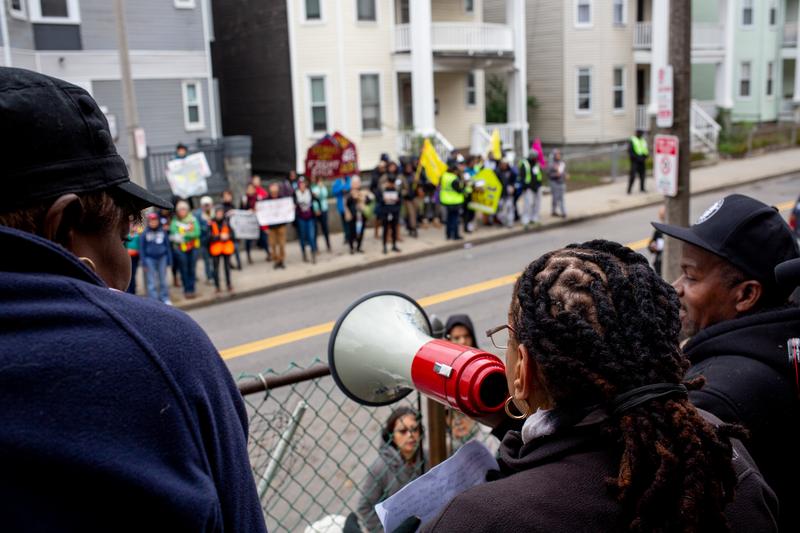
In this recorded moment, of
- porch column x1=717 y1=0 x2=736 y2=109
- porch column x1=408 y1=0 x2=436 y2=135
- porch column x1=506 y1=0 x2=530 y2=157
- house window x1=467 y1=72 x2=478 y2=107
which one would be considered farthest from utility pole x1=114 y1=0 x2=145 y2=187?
porch column x1=717 y1=0 x2=736 y2=109

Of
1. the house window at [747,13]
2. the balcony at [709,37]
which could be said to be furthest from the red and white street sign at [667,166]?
the house window at [747,13]

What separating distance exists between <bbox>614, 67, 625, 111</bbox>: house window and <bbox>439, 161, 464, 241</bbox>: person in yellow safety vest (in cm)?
1500

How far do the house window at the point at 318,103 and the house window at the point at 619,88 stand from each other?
12466mm

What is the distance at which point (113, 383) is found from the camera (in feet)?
4.01

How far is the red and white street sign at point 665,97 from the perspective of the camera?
805cm

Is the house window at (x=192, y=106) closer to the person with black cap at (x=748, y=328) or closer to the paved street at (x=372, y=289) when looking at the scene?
the paved street at (x=372, y=289)

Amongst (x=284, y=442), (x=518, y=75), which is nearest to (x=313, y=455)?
(x=284, y=442)

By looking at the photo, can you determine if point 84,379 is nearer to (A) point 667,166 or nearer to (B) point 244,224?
(A) point 667,166

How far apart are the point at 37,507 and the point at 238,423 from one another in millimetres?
381

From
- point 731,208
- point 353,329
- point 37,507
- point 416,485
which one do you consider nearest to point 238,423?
point 37,507

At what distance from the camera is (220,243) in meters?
14.5

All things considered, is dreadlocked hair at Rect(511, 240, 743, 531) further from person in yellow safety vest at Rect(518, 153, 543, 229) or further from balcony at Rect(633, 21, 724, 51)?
balcony at Rect(633, 21, 724, 51)

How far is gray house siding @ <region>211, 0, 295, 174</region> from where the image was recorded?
946 inches

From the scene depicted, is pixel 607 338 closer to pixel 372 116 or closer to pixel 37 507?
pixel 37 507
